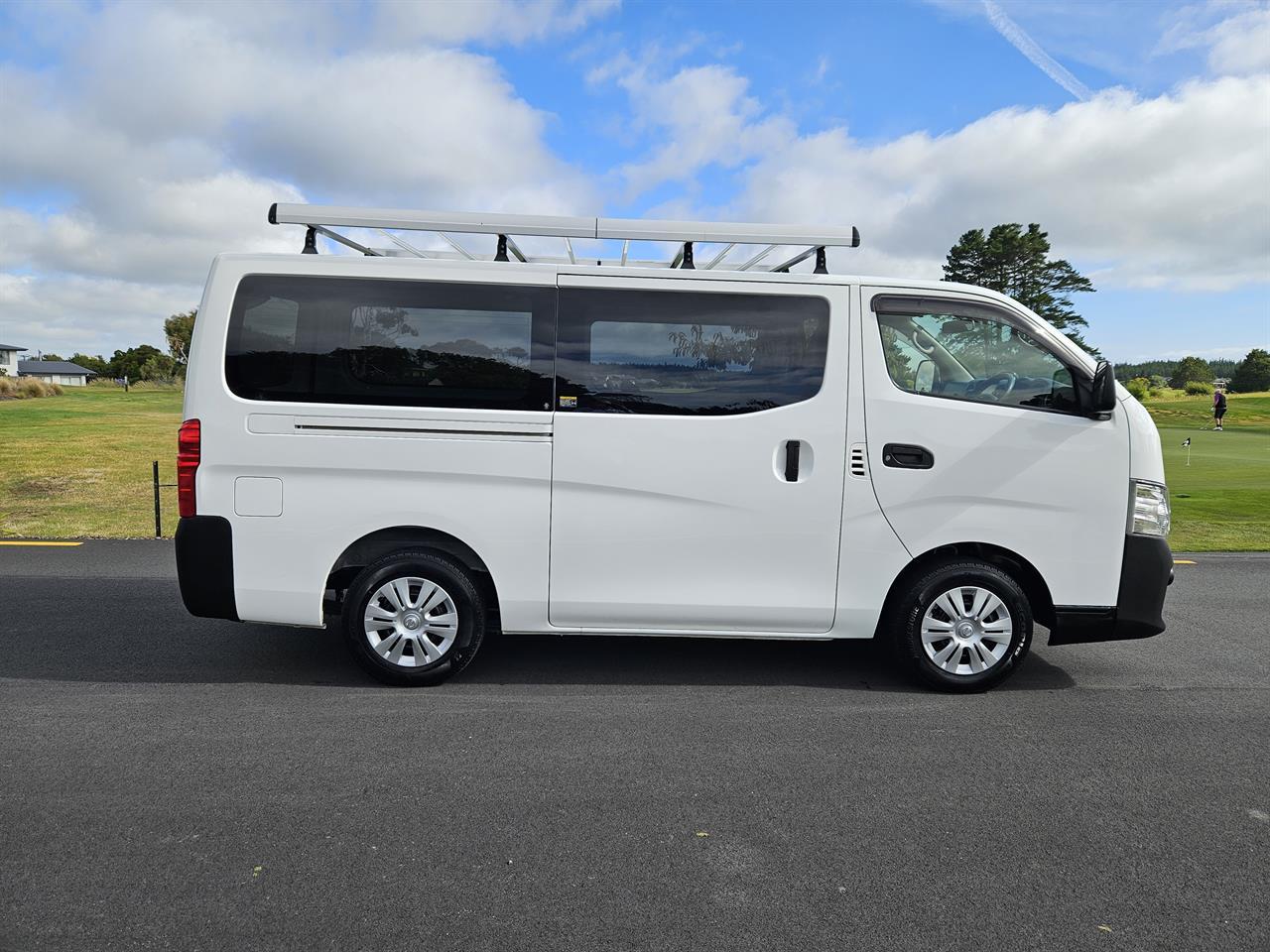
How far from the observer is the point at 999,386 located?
15.9 ft

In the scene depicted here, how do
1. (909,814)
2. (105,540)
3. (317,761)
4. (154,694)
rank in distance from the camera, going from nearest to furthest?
(909,814) < (317,761) < (154,694) < (105,540)

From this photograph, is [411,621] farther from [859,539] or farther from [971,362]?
[971,362]

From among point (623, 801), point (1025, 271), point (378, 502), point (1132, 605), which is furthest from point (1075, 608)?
point (1025, 271)

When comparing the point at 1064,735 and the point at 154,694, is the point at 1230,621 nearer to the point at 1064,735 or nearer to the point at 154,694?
the point at 1064,735

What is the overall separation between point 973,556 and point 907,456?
70cm

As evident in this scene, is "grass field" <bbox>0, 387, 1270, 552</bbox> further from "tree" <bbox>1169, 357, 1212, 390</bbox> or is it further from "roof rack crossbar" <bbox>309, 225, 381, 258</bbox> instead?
"tree" <bbox>1169, 357, 1212, 390</bbox>

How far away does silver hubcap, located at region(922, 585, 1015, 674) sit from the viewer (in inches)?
192

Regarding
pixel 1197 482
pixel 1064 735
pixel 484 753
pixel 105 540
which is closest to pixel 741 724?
pixel 484 753

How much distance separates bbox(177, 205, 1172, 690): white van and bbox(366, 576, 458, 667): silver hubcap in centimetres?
1

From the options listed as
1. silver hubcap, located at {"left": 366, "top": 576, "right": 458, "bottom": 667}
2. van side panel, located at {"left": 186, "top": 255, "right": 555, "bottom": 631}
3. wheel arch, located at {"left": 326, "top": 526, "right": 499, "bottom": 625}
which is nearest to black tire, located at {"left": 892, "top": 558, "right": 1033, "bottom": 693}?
van side panel, located at {"left": 186, "top": 255, "right": 555, "bottom": 631}

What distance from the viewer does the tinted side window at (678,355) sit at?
4.79 metres

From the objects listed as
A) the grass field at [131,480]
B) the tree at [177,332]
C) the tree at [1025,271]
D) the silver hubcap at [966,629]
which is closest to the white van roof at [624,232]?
the silver hubcap at [966,629]

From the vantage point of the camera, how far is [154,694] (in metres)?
4.74

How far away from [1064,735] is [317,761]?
11.0ft
